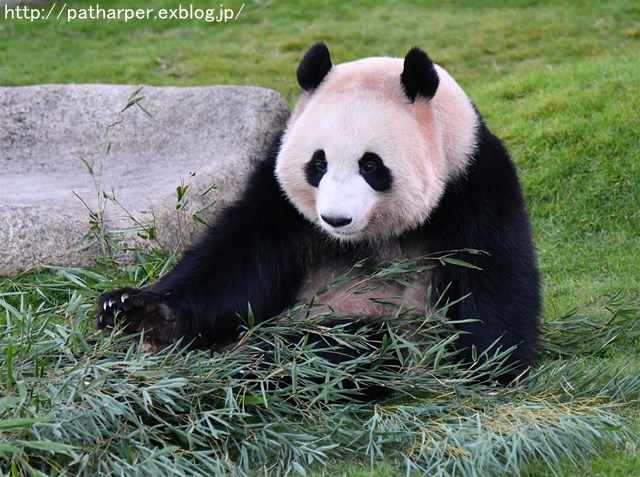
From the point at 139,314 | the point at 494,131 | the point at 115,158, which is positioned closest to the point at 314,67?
the point at 139,314

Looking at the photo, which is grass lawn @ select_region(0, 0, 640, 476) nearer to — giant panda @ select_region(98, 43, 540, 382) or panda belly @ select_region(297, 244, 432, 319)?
giant panda @ select_region(98, 43, 540, 382)

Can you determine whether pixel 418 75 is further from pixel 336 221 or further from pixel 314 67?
pixel 336 221

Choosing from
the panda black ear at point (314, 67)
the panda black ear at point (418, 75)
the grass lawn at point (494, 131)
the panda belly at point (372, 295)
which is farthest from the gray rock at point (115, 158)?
the panda black ear at point (418, 75)

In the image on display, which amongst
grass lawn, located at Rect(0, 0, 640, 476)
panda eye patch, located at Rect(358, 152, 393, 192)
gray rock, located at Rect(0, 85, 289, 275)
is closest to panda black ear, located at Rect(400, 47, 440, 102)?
panda eye patch, located at Rect(358, 152, 393, 192)

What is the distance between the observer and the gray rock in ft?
16.7

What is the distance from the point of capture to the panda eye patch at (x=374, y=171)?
150 inches

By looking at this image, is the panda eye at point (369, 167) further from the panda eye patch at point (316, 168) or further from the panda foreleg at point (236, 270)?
the panda foreleg at point (236, 270)

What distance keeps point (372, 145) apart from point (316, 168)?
0.25 m

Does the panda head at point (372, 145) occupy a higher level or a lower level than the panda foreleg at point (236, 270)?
higher

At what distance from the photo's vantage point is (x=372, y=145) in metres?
3.79

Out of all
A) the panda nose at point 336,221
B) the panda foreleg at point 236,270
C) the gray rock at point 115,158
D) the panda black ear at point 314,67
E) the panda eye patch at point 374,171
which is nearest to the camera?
the panda nose at point 336,221

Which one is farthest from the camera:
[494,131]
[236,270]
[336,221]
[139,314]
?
[494,131]

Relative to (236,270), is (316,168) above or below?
above

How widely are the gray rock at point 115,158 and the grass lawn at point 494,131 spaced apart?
26 centimetres
